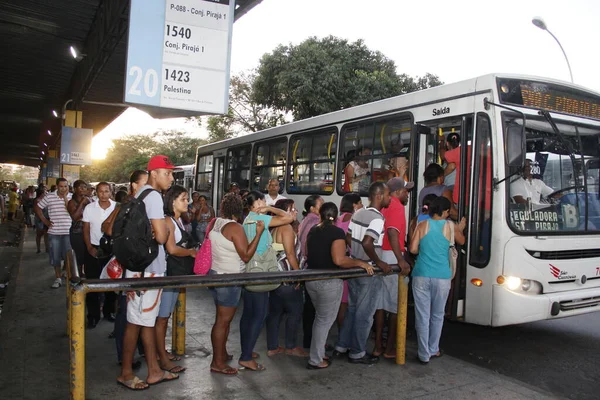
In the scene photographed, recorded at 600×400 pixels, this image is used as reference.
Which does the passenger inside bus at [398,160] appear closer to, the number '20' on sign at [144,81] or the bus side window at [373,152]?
the bus side window at [373,152]

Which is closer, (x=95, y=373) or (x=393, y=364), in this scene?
(x=95, y=373)

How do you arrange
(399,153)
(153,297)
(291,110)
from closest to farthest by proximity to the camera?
1. (153,297)
2. (399,153)
3. (291,110)

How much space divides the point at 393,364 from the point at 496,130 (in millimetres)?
2823

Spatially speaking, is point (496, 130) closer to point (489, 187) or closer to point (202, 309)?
point (489, 187)

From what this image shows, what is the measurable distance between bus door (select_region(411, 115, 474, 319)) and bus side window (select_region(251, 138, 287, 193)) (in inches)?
159

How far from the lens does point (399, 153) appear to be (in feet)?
23.5

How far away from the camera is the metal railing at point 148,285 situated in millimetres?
3389

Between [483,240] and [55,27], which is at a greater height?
[55,27]

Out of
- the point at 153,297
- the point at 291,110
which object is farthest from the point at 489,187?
the point at 291,110

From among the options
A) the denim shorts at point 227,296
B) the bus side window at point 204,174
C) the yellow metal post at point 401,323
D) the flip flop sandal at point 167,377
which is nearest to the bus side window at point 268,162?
the bus side window at point 204,174

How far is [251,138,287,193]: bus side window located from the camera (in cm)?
1043

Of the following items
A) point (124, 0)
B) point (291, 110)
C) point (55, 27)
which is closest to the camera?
point (124, 0)

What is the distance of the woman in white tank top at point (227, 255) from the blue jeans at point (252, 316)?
0.20 m

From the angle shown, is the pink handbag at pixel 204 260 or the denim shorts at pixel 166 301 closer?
the denim shorts at pixel 166 301
